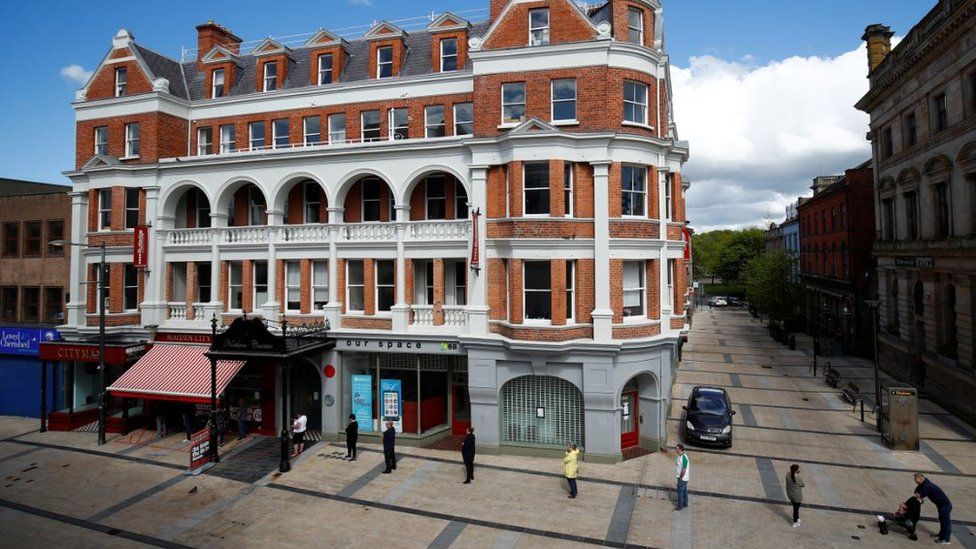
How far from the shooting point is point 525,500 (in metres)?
15.7

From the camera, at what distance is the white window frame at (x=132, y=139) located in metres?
25.4

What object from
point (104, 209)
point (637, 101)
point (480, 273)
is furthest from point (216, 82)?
point (637, 101)

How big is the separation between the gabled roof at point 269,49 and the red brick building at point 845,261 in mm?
36092

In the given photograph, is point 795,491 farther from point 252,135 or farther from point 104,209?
point 104,209

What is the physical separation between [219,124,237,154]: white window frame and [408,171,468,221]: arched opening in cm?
1020

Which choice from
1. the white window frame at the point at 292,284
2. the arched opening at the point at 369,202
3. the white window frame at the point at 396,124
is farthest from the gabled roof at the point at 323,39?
the white window frame at the point at 292,284

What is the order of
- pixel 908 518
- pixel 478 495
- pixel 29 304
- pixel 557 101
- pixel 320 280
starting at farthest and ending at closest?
pixel 29 304
pixel 320 280
pixel 557 101
pixel 478 495
pixel 908 518

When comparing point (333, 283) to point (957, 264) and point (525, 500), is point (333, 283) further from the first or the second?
point (957, 264)

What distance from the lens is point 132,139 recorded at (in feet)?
83.5

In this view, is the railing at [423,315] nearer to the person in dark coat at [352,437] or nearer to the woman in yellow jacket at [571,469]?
the person in dark coat at [352,437]

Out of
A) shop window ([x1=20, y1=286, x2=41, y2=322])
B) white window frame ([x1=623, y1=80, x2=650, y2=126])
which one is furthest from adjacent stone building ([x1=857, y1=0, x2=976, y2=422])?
shop window ([x1=20, y1=286, x2=41, y2=322])

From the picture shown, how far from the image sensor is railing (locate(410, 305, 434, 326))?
21172 millimetres

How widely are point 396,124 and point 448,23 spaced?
4.95 m

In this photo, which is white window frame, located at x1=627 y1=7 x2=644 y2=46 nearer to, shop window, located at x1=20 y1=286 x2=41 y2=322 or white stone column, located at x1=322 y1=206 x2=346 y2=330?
white stone column, located at x1=322 y1=206 x2=346 y2=330
